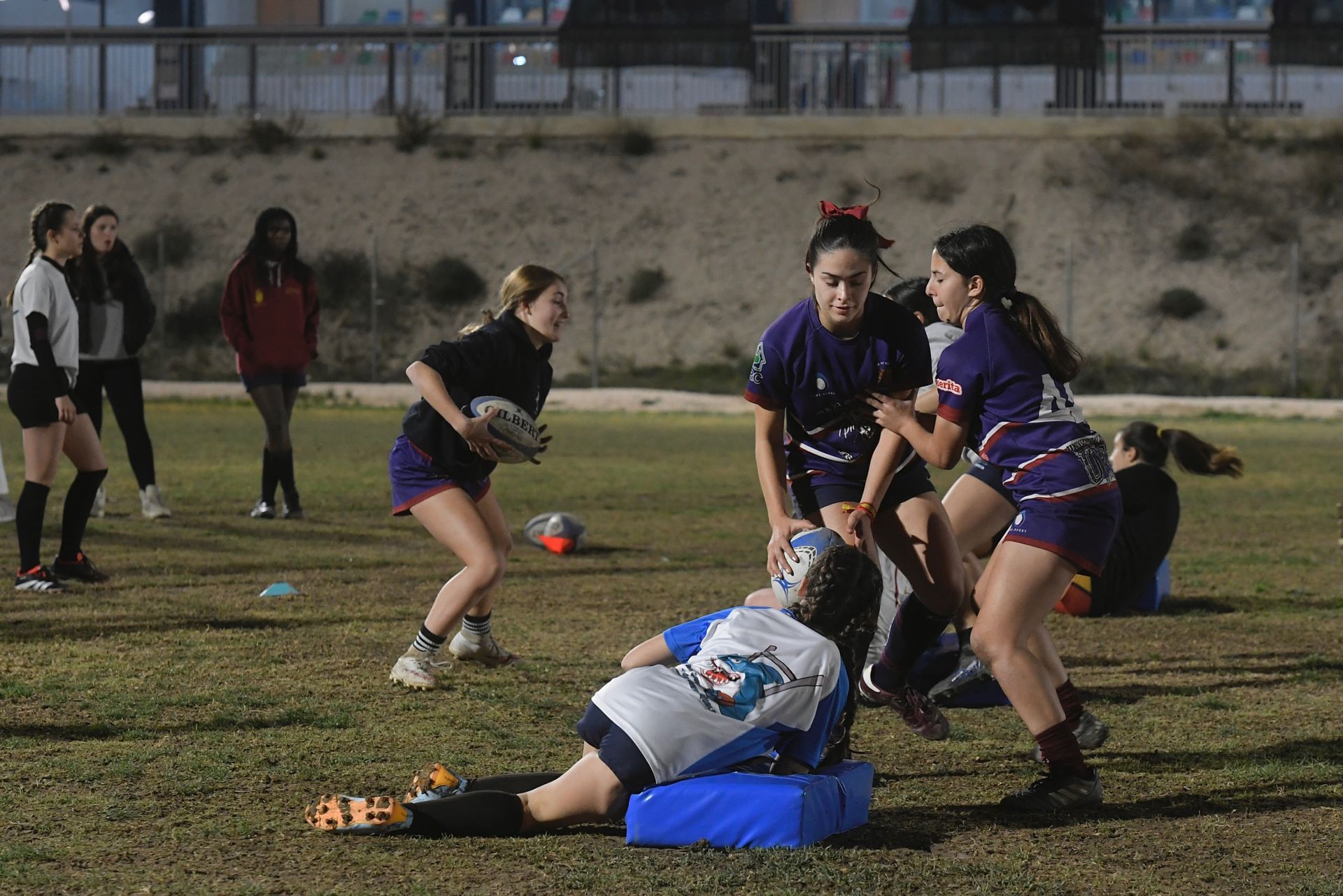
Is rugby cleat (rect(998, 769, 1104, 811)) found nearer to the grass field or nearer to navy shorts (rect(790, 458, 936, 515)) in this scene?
the grass field

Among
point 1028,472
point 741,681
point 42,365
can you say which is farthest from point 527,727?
point 42,365

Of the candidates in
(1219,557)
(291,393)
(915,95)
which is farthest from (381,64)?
(1219,557)

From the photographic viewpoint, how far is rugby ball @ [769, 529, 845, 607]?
15.0 feet

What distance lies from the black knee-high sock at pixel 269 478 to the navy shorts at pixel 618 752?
7.85m

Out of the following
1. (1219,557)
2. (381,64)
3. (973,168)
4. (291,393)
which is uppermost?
(381,64)

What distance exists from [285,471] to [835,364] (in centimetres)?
729

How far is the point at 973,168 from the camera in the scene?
40.9 metres

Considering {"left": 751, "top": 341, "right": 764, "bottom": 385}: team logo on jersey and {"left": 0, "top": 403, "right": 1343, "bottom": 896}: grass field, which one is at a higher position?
{"left": 751, "top": 341, "right": 764, "bottom": 385}: team logo on jersey

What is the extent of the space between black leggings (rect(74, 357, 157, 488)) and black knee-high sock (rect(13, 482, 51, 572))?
2584mm

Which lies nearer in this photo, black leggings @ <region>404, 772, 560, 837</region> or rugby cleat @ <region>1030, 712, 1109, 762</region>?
black leggings @ <region>404, 772, 560, 837</region>

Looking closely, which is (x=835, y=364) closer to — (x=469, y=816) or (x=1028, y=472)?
(x=1028, y=472)

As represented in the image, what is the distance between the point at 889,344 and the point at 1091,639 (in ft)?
9.47

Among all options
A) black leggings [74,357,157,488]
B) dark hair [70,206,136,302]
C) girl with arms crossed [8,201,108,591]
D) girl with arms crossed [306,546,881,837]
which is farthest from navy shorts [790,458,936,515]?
black leggings [74,357,157,488]

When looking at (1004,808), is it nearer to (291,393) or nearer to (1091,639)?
(1091,639)
